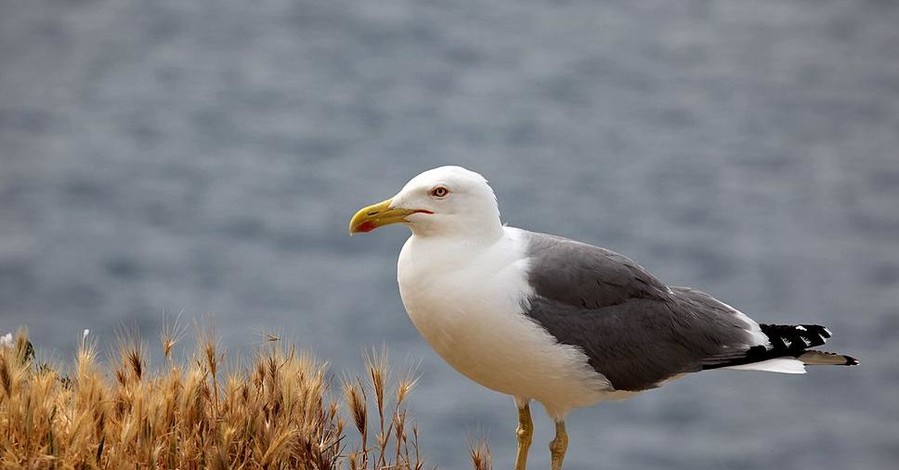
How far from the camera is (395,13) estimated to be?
23766 millimetres

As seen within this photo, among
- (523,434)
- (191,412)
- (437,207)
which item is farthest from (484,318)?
(191,412)

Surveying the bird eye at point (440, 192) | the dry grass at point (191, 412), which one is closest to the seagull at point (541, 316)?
the bird eye at point (440, 192)

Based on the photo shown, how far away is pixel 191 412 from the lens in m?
4.16

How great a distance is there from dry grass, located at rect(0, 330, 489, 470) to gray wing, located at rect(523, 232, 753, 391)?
2.13 feet

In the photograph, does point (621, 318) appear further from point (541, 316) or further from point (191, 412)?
point (191, 412)

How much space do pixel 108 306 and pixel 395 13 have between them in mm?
8513

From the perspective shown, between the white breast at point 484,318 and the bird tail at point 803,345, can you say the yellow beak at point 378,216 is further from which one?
the bird tail at point 803,345

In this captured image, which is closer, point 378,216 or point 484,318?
point 484,318

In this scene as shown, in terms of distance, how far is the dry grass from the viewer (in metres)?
3.93

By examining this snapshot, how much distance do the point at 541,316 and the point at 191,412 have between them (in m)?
1.24

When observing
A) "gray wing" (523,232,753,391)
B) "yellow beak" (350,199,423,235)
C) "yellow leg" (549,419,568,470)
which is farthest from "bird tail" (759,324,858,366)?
"yellow beak" (350,199,423,235)

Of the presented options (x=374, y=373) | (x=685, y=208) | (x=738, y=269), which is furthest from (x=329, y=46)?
(x=374, y=373)

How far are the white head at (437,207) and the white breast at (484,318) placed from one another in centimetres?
7

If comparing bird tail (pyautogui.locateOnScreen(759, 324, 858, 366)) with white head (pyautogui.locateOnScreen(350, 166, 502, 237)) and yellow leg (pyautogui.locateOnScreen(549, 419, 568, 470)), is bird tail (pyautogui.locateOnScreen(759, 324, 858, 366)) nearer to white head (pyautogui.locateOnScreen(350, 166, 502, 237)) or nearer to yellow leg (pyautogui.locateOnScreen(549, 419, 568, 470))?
yellow leg (pyautogui.locateOnScreen(549, 419, 568, 470))
